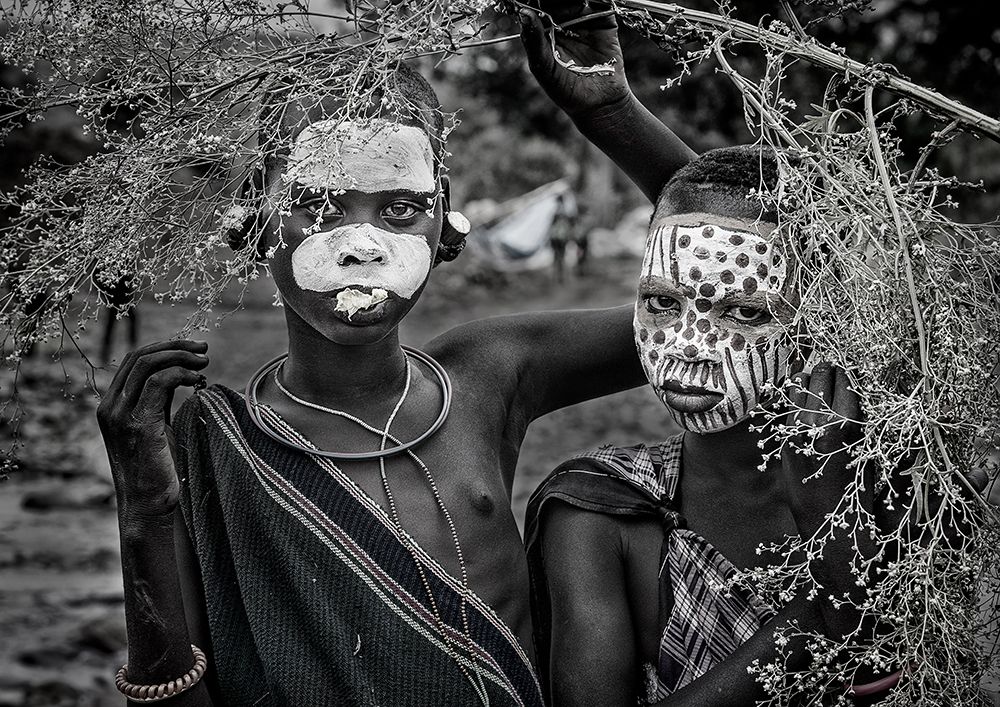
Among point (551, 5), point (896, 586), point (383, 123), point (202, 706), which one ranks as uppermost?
point (551, 5)

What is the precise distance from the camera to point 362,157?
8.11 feet

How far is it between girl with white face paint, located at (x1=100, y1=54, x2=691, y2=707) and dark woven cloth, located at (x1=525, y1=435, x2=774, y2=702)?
11 cm

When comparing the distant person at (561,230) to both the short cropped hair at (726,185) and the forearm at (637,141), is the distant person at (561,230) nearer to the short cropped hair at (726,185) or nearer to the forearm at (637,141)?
the forearm at (637,141)

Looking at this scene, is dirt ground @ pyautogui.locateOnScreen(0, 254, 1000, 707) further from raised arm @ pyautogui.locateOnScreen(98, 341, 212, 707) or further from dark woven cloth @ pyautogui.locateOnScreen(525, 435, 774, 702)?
dark woven cloth @ pyautogui.locateOnScreen(525, 435, 774, 702)

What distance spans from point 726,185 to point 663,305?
308 millimetres

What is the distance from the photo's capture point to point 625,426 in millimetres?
10898

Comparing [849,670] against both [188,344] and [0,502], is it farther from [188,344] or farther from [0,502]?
[0,502]

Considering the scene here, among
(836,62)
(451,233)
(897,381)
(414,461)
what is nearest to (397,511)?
(414,461)

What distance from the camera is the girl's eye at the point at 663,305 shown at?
2.53m

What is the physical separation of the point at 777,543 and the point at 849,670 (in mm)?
356

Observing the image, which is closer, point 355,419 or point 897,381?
point 897,381

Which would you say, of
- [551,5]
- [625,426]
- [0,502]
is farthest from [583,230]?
[551,5]

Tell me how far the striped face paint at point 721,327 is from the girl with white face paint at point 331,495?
1.69 ft

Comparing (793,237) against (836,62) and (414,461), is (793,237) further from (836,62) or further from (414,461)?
(414,461)
